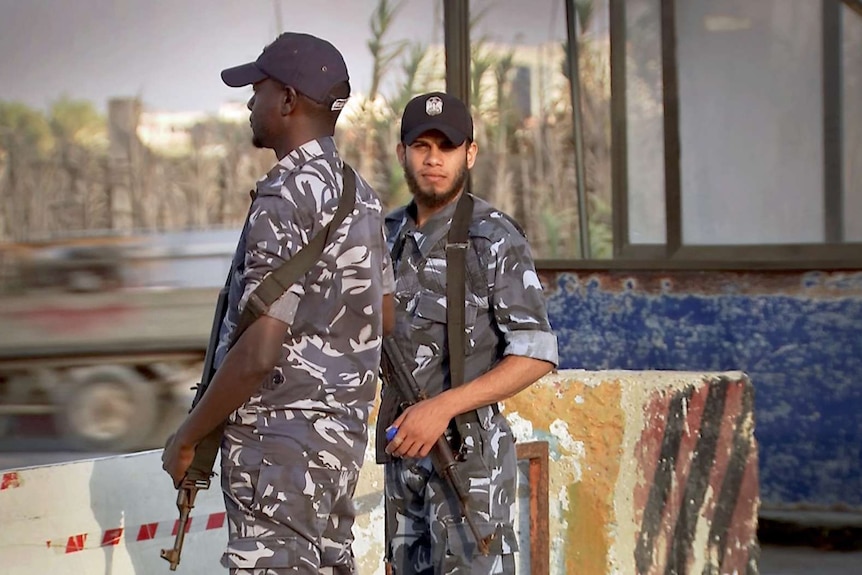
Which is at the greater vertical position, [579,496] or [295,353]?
[295,353]

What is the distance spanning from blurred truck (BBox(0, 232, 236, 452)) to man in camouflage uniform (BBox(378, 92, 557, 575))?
160 inches

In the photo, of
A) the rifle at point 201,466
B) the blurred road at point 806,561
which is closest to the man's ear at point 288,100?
the rifle at point 201,466

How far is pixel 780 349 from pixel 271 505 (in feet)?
13.4

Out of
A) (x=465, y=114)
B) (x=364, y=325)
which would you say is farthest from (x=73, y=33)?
(x=364, y=325)

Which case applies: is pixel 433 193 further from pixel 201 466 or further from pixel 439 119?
pixel 201 466

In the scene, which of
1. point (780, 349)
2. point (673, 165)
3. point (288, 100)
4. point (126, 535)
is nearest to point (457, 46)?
point (673, 165)

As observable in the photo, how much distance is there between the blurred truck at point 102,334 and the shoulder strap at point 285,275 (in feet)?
15.0

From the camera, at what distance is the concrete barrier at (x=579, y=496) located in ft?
12.4

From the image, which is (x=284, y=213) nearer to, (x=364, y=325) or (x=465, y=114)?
(x=364, y=325)

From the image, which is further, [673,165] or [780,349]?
[673,165]

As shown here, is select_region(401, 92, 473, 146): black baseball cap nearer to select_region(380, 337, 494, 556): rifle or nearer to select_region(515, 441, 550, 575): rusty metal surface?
select_region(380, 337, 494, 556): rifle

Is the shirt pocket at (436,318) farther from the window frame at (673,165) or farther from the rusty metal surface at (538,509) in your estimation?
the window frame at (673,165)

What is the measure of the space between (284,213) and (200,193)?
4.77 metres

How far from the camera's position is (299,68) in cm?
278
